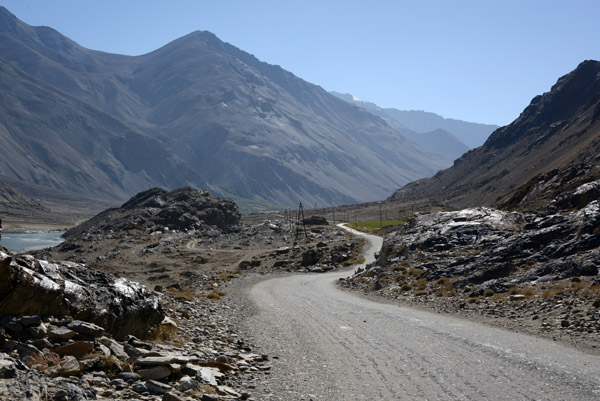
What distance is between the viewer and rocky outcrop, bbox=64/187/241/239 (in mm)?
124562

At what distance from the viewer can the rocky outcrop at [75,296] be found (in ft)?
35.8

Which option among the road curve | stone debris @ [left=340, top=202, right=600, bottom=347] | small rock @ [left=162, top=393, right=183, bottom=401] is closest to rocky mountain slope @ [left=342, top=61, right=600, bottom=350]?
stone debris @ [left=340, top=202, right=600, bottom=347]

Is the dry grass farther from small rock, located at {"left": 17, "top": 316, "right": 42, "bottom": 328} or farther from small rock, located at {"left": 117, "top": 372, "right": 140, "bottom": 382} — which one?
small rock, located at {"left": 17, "top": 316, "right": 42, "bottom": 328}

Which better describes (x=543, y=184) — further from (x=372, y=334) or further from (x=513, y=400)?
(x=513, y=400)

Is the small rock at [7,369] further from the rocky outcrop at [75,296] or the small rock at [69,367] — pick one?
the rocky outcrop at [75,296]

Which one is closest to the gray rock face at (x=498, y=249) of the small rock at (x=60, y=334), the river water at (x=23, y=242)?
the small rock at (x=60, y=334)

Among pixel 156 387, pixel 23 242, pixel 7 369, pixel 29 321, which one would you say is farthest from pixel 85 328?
pixel 23 242

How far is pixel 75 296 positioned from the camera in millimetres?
12633

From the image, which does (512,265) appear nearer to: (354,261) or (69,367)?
(69,367)

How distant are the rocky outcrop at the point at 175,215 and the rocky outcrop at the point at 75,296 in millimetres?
107558

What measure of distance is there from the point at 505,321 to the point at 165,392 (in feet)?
53.7

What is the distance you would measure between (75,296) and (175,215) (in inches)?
4757

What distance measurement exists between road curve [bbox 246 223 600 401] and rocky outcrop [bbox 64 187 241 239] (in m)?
105

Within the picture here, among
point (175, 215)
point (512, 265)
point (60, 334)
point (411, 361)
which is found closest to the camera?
point (60, 334)
